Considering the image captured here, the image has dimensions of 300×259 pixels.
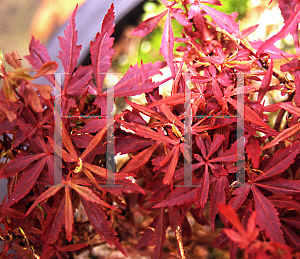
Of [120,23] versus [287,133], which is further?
[120,23]

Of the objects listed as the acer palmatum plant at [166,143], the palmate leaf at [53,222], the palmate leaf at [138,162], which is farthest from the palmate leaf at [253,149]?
the palmate leaf at [53,222]

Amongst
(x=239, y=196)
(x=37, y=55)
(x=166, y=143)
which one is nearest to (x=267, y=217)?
(x=239, y=196)

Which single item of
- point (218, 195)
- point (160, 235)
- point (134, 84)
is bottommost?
point (160, 235)

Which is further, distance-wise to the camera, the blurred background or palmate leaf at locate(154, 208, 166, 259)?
the blurred background

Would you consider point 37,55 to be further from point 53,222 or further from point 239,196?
point 239,196

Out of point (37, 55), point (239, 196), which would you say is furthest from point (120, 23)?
point (239, 196)

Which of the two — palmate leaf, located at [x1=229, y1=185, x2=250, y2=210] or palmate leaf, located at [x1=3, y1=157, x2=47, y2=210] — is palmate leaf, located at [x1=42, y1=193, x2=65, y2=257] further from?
palmate leaf, located at [x1=229, y1=185, x2=250, y2=210]

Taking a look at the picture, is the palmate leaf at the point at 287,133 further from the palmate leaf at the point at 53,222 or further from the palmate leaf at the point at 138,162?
the palmate leaf at the point at 53,222

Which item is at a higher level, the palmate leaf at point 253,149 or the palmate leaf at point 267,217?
the palmate leaf at point 253,149

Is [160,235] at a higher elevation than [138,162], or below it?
below

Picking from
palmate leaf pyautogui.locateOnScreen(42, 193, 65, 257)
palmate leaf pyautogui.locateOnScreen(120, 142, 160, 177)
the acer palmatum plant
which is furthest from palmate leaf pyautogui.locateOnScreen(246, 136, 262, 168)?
palmate leaf pyautogui.locateOnScreen(42, 193, 65, 257)

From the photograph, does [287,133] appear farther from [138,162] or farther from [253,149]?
[138,162]

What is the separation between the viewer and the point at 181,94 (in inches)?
14.0

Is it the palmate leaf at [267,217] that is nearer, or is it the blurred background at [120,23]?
the palmate leaf at [267,217]
